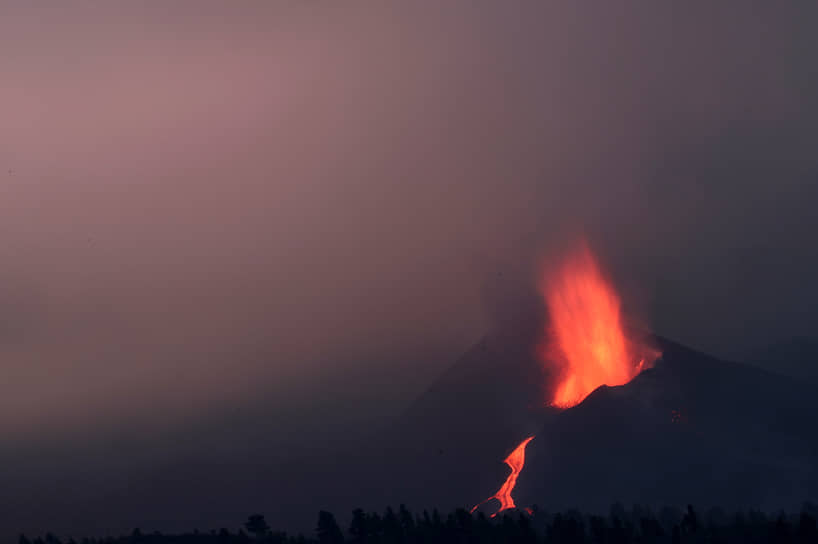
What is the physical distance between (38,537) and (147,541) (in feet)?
81.0

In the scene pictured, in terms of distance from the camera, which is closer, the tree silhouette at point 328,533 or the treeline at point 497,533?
the treeline at point 497,533

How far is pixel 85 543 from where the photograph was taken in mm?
171875

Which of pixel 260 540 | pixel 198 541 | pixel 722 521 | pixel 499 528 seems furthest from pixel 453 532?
pixel 722 521

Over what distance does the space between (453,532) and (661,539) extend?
3131 cm

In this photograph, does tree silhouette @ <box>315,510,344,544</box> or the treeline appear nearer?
the treeline

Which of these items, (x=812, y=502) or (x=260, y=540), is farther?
(x=812, y=502)

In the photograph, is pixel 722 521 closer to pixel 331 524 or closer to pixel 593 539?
pixel 593 539

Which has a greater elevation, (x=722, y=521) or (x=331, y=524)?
(x=331, y=524)

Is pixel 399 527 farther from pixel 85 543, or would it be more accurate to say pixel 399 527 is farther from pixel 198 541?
pixel 85 543

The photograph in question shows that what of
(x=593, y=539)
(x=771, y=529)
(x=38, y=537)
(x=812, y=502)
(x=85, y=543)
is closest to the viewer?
(x=771, y=529)

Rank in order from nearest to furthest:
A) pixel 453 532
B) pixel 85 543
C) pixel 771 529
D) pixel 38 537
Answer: pixel 771 529, pixel 453 532, pixel 38 537, pixel 85 543

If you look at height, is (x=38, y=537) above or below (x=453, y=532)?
above

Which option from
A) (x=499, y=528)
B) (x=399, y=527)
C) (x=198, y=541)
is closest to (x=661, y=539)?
(x=499, y=528)

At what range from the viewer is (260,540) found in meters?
145
